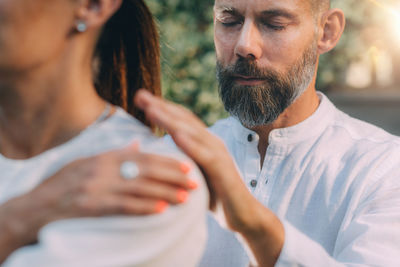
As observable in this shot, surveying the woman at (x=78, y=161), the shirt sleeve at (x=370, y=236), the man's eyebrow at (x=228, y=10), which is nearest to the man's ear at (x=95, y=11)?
the woman at (x=78, y=161)

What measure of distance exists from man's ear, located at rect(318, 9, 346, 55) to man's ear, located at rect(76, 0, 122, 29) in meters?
1.56

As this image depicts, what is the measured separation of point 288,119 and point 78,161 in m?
1.50

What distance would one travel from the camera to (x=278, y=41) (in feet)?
7.38

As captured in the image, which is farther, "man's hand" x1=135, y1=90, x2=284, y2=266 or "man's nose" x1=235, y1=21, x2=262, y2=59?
"man's nose" x1=235, y1=21, x2=262, y2=59

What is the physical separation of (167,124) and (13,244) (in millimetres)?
373

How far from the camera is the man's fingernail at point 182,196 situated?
1021 mm

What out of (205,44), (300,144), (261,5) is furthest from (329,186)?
(205,44)

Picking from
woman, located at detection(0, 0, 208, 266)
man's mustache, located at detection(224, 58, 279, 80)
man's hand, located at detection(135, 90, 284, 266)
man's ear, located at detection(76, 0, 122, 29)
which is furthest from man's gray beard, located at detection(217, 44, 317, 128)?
man's ear, located at detection(76, 0, 122, 29)

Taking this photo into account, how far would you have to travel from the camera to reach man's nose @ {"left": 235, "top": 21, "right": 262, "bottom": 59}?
2.18 meters

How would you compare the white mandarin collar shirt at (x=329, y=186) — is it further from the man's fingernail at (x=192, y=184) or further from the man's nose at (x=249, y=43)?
the man's fingernail at (x=192, y=184)

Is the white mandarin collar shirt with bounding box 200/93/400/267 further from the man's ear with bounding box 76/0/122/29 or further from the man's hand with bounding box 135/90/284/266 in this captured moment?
the man's ear with bounding box 76/0/122/29

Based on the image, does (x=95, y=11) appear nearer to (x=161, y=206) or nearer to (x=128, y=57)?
(x=128, y=57)

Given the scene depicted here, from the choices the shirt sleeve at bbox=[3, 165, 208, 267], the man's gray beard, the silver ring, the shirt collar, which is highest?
the silver ring

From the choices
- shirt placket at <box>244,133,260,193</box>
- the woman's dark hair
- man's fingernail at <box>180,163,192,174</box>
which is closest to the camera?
man's fingernail at <box>180,163,192,174</box>
